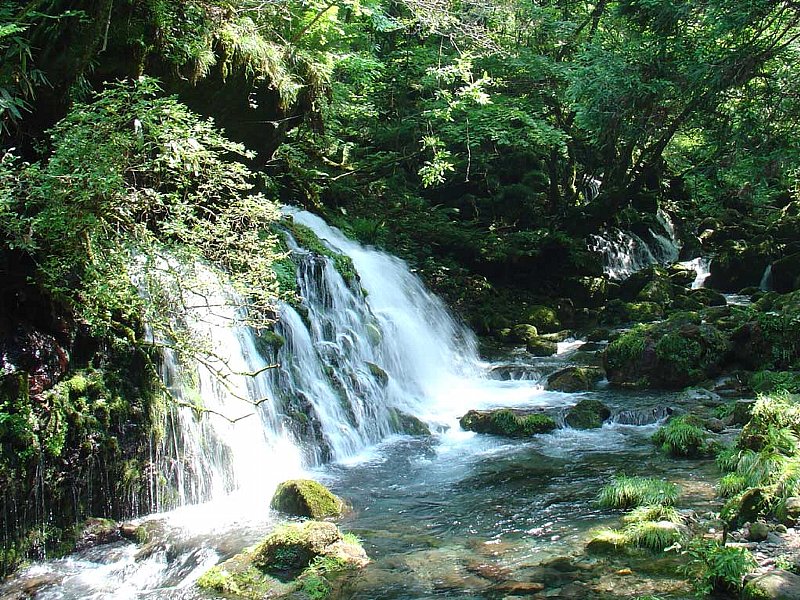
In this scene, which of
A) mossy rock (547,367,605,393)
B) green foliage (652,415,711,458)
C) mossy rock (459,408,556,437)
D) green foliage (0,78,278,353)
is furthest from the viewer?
mossy rock (547,367,605,393)

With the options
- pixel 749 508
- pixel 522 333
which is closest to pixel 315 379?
pixel 749 508

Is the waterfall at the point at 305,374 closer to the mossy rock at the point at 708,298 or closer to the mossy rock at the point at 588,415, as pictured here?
the mossy rock at the point at 588,415

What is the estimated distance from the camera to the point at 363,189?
66.5 ft

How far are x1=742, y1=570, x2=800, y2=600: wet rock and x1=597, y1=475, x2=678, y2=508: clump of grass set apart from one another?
223 cm

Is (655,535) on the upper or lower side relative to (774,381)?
lower

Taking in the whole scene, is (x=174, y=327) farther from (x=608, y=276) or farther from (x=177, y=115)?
(x=608, y=276)

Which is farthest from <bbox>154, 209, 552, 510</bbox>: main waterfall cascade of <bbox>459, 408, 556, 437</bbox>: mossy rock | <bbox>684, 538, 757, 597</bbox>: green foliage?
<bbox>684, 538, 757, 597</bbox>: green foliage

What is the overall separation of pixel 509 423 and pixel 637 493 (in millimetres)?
3710

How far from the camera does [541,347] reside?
16594 millimetres

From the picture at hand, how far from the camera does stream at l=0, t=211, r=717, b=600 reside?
6070mm

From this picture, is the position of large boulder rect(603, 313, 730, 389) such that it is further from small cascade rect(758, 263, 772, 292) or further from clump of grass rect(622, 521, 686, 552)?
small cascade rect(758, 263, 772, 292)

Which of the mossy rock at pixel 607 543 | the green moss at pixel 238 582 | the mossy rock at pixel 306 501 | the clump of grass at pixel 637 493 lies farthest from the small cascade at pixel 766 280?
the green moss at pixel 238 582

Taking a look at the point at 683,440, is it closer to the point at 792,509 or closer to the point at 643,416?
the point at 643,416

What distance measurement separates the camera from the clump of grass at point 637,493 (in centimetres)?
727
